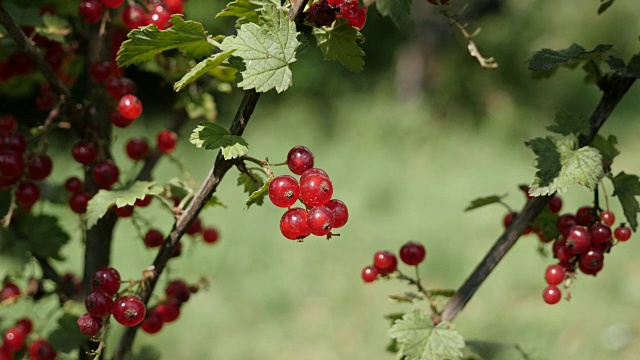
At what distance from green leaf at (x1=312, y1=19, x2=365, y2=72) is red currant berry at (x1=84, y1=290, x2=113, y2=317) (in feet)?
1.64

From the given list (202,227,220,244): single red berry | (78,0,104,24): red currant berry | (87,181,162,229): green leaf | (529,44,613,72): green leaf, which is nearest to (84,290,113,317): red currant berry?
(87,181,162,229): green leaf

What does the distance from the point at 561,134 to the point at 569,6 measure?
20.0ft

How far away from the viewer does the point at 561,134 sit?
1.24m

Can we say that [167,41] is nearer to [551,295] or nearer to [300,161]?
[300,161]

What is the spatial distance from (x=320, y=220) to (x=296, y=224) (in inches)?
1.8

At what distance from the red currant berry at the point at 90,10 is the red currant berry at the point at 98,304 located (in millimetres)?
532

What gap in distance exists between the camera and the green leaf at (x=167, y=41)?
1.00 metres

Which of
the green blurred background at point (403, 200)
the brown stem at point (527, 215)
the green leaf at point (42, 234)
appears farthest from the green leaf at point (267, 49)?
the green leaf at point (42, 234)

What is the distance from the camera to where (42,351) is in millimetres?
1452

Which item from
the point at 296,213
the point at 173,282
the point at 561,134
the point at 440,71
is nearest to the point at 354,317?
the point at 173,282

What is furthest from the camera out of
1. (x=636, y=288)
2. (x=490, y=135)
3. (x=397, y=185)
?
(x=490, y=135)

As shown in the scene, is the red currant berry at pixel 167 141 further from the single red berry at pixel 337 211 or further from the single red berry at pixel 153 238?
the single red berry at pixel 337 211

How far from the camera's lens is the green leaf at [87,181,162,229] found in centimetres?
113

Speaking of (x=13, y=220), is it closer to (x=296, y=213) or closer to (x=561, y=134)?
(x=296, y=213)
